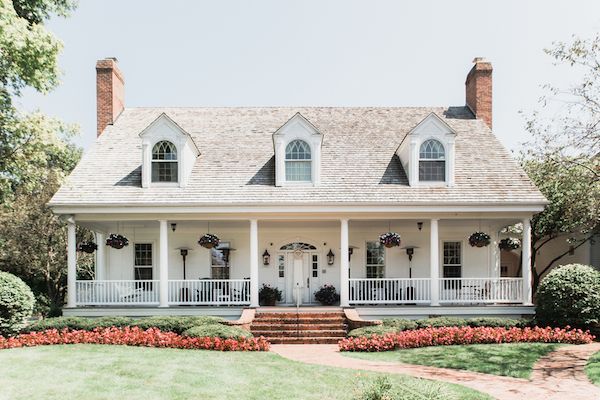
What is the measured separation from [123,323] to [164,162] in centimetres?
596

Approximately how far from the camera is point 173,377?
35.2ft

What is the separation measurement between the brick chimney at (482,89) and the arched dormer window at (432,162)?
4.86 meters

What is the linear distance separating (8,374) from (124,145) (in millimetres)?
11836

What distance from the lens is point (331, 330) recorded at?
16672 mm

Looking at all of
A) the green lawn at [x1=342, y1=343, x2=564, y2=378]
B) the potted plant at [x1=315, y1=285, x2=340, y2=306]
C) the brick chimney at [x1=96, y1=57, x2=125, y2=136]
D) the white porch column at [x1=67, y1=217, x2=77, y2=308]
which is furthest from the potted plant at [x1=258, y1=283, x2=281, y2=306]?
the brick chimney at [x1=96, y1=57, x2=125, y2=136]

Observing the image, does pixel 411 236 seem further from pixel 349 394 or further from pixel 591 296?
pixel 349 394

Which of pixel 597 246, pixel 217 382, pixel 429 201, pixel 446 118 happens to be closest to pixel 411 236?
pixel 429 201

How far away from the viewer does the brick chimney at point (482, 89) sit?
22672 millimetres

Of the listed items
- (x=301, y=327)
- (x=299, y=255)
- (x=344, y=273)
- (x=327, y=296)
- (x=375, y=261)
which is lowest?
Answer: (x=301, y=327)

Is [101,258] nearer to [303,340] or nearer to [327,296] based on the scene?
[327,296]

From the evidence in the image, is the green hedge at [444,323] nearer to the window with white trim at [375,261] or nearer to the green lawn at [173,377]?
the window with white trim at [375,261]

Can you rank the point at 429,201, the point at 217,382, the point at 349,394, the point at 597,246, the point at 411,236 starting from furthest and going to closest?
the point at 597,246 < the point at 411,236 < the point at 429,201 < the point at 217,382 < the point at 349,394

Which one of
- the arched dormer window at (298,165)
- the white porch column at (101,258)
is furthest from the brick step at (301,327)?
the white porch column at (101,258)

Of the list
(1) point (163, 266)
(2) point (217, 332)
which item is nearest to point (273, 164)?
(1) point (163, 266)
